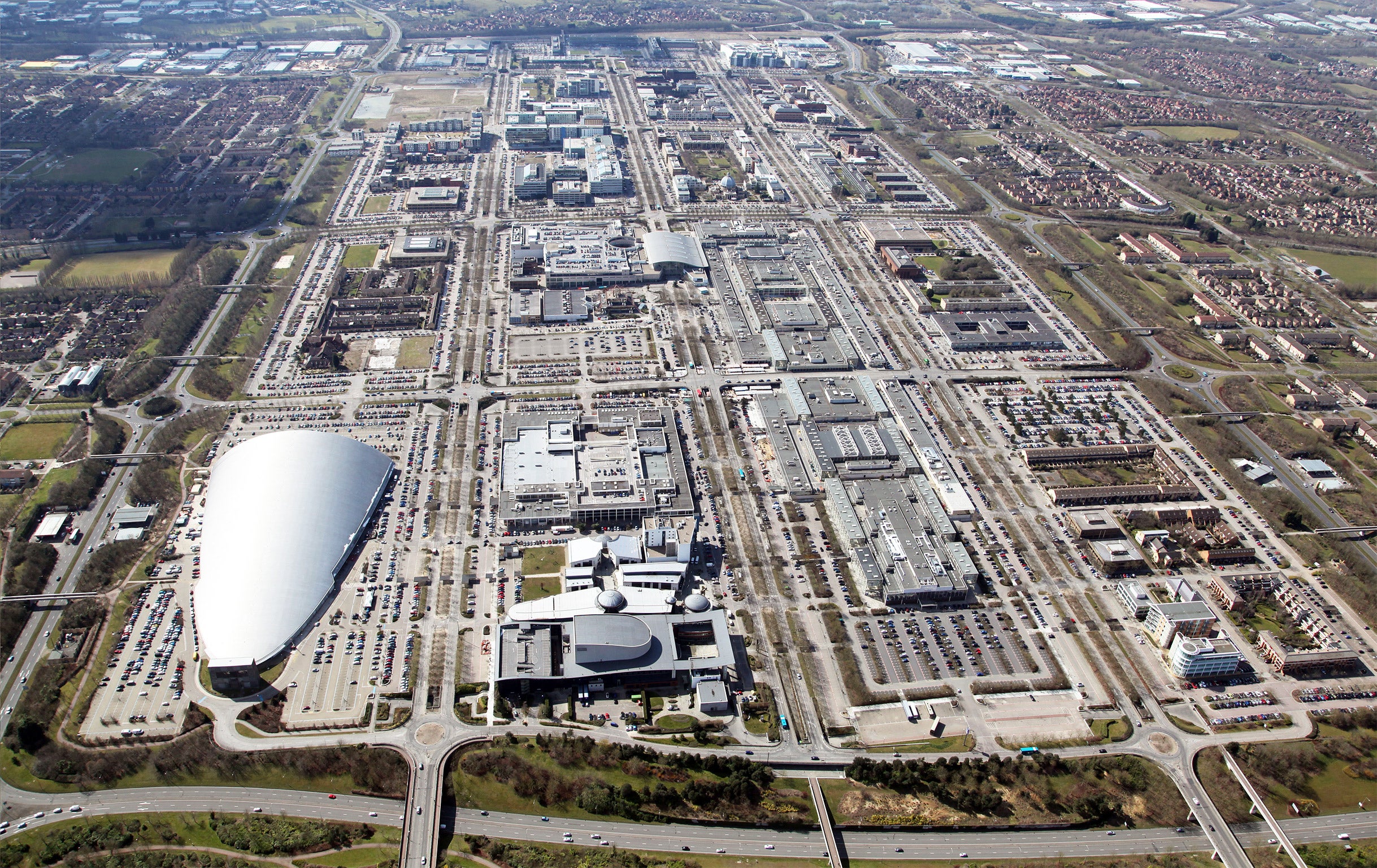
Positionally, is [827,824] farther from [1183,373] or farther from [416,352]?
[1183,373]

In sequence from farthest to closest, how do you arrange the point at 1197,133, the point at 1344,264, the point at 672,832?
the point at 1197,133
the point at 1344,264
the point at 672,832

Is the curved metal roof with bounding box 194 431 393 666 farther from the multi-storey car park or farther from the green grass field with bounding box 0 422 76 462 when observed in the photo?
the green grass field with bounding box 0 422 76 462

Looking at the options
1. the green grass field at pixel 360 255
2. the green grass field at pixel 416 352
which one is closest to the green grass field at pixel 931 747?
the green grass field at pixel 416 352

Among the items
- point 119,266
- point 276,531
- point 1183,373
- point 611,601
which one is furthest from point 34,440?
point 1183,373

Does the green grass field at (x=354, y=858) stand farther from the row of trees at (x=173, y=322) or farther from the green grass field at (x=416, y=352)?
the row of trees at (x=173, y=322)

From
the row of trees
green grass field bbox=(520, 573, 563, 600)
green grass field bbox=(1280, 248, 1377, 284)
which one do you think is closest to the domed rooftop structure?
green grass field bbox=(520, 573, 563, 600)
